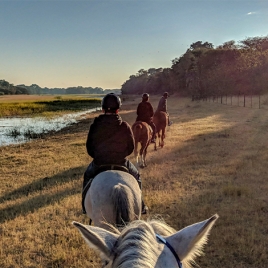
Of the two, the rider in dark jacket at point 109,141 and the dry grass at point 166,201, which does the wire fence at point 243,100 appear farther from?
the rider in dark jacket at point 109,141

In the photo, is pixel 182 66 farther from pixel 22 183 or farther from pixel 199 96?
pixel 22 183

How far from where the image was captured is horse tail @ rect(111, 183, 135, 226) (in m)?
2.97

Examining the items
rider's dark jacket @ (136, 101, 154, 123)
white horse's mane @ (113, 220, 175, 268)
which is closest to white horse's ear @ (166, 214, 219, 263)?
white horse's mane @ (113, 220, 175, 268)

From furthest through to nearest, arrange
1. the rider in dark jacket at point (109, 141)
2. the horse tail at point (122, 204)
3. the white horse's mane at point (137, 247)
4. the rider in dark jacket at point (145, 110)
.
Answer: the rider in dark jacket at point (145, 110) < the rider in dark jacket at point (109, 141) < the horse tail at point (122, 204) < the white horse's mane at point (137, 247)

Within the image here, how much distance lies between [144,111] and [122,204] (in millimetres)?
6980

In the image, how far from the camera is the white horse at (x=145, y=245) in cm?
139

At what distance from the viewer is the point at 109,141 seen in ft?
13.1

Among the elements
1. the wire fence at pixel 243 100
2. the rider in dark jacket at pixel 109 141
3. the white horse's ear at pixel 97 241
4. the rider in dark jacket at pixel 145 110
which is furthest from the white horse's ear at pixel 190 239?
the wire fence at pixel 243 100

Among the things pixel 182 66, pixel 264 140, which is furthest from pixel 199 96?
pixel 264 140

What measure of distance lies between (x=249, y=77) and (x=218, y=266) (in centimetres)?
3596

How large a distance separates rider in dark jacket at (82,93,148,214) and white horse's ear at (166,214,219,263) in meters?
2.38

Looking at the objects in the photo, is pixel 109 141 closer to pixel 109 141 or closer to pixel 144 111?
pixel 109 141

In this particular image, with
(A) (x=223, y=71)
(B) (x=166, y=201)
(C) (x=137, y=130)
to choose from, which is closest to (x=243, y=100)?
(A) (x=223, y=71)

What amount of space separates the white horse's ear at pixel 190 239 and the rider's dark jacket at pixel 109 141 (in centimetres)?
239
